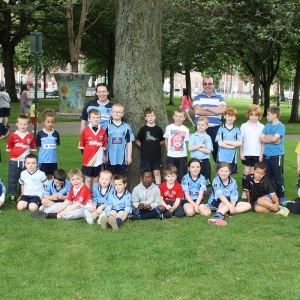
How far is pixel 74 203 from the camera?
680cm

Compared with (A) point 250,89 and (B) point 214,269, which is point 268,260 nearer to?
(B) point 214,269

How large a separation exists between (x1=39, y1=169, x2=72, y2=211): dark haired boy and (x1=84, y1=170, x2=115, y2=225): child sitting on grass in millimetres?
602

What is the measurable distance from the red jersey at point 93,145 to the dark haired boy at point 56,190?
1.44ft

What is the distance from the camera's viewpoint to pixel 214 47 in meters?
23.3

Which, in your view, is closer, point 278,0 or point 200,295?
point 200,295

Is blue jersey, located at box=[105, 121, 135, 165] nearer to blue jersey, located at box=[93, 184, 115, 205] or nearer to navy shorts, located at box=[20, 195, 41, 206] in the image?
blue jersey, located at box=[93, 184, 115, 205]

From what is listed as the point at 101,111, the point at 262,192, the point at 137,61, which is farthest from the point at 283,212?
the point at 137,61

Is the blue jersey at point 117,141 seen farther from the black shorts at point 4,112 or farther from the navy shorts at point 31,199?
the black shorts at point 4,112

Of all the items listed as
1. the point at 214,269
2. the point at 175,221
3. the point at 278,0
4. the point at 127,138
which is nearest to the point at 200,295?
the point at 214,269

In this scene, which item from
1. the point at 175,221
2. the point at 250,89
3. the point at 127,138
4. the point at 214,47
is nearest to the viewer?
the point at 175,221

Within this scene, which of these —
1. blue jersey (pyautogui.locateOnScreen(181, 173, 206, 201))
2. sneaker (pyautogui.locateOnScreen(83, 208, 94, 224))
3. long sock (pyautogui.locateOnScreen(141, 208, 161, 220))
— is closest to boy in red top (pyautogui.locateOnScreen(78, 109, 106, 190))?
sneaker (pyautogui.locateOnScreen(83, 208, 94, 224))


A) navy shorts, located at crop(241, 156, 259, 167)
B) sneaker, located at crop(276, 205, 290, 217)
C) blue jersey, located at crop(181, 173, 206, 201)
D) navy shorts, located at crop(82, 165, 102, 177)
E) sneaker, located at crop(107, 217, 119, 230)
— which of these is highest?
navy shorts, located at crop(241, 156, 259, 167)

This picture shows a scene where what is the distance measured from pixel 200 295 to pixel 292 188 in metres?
5.56

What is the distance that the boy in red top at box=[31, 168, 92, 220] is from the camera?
672 centimetres
